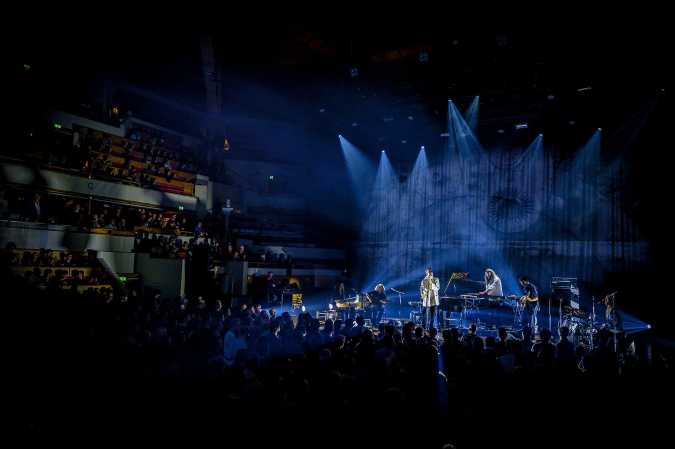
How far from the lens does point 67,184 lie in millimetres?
17141

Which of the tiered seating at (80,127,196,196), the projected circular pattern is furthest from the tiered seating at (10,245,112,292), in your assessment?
the projected circular pattern

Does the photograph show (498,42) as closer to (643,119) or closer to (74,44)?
(643,119)

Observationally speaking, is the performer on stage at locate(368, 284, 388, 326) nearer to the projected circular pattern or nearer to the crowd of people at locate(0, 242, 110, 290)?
the projected circular pattern

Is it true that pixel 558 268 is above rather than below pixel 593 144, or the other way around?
below

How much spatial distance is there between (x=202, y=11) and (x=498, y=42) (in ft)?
30.2

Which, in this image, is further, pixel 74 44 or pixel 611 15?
pixel 74 44

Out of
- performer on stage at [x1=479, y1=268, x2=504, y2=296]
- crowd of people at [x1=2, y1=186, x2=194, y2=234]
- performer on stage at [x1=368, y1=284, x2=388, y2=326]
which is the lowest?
performer on stage at [x1=368, y1=284, x2=388, y2=326]

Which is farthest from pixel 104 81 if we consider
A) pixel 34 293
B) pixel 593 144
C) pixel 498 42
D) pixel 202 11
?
pixel 593 144

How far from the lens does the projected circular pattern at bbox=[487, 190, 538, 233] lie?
19297 mm

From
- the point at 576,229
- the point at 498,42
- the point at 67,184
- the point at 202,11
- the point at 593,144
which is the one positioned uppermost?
the point at 202,11

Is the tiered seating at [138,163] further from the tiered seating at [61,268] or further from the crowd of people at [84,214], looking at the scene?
the tiered seating at [61,268]

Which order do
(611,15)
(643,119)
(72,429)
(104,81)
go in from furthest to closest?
(104,81), (643,119), (611,15), (72,429)

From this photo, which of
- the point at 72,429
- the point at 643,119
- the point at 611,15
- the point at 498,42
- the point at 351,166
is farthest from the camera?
the point at 351,166

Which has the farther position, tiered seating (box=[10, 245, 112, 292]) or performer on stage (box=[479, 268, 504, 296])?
performer on stage (box=[479, 268, 504, 296])
